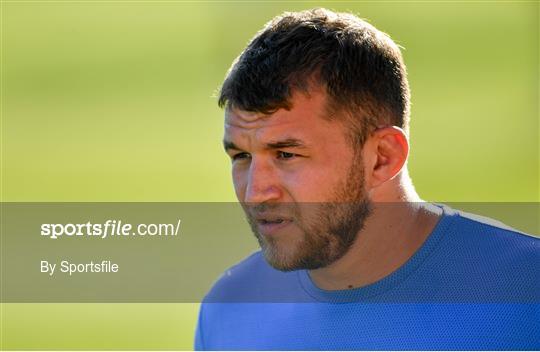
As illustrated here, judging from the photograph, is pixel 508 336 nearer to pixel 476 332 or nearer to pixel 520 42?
pixel 476 332

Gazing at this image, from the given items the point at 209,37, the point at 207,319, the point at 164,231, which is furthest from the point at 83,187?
the point at 207,319

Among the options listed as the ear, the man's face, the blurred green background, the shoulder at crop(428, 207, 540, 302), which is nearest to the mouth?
the man's face

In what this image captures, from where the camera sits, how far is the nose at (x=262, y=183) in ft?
7.88

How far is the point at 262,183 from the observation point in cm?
241

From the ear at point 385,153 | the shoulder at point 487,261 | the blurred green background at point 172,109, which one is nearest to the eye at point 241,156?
the ear at point 385,153

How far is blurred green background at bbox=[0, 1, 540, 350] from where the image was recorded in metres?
5.29

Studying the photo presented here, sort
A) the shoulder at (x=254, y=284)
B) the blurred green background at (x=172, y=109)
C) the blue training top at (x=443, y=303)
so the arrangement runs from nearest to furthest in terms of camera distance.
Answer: the blue training top at (x=443, y=303), the shoulder at (x=254, y=284), the blurred green background at (x=172, y=109)

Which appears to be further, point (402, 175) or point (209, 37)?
point (209, 37)

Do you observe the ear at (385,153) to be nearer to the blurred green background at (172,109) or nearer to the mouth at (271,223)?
the mouth at (271,223)

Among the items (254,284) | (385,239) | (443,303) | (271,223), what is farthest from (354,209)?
(254,284)

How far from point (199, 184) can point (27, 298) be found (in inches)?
54.8

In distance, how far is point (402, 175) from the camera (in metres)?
2.59

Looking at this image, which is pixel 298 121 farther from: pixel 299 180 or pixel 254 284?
pixel 254 284

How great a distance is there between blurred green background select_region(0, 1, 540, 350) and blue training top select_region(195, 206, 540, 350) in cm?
233
